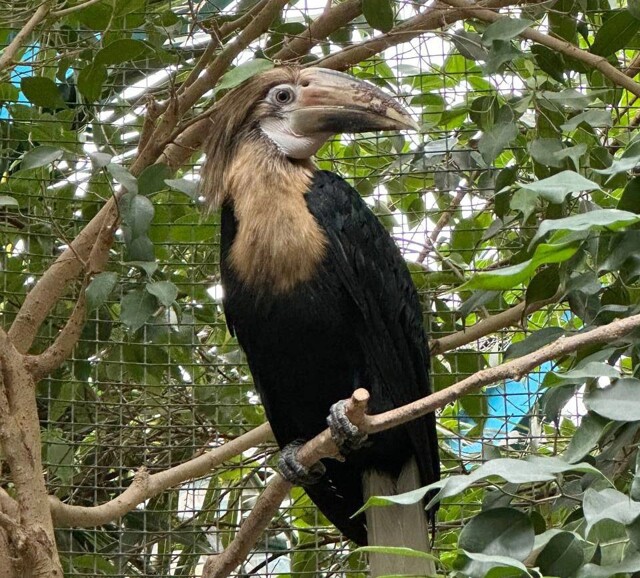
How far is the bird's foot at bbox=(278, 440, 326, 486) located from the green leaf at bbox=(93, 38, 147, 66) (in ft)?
2.61

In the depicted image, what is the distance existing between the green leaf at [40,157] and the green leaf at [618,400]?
3.49ft

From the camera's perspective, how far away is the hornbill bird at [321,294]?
6.43ft

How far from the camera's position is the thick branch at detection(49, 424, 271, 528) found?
77.2 inches

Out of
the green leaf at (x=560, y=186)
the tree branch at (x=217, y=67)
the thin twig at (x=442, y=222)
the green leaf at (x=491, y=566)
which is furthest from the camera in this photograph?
the thin twig at (x=442, y=222)

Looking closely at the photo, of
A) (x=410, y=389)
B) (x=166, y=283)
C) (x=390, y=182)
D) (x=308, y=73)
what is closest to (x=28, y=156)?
(x=166, y=283)

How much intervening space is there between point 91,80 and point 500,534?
126 centimetres

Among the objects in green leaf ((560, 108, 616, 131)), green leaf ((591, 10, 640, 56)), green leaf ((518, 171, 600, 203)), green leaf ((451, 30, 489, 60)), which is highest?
green leaf ((451, 30, 489, 60))

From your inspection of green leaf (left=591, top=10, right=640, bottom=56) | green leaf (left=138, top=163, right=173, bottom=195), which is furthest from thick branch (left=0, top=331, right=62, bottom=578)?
green leaf (left=591, top=10, right=640, bottom=56)

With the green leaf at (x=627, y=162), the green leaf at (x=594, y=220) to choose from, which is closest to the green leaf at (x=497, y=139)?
the green leaf at (x=627, y=162)

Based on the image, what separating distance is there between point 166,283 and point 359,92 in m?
0.53

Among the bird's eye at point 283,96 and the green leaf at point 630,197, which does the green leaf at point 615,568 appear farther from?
the bird's eye at point 283,96

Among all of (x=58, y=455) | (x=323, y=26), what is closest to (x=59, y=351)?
(x=58, y=455)

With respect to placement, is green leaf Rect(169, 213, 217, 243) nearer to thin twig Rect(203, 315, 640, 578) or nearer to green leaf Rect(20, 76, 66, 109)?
green leaf Rect(20, 76, 66, 109)

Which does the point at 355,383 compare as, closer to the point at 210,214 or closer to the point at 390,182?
the point at 210,214
